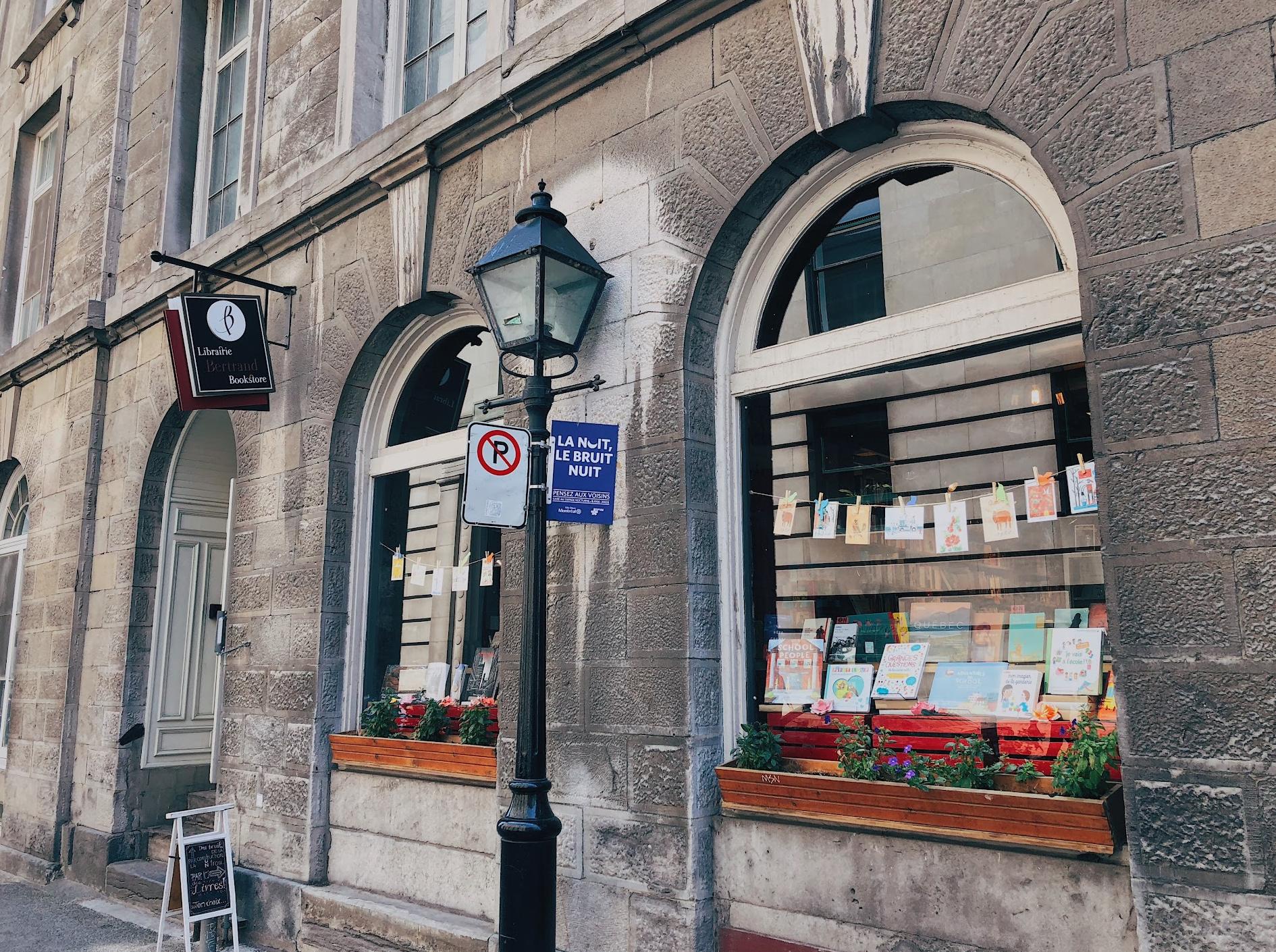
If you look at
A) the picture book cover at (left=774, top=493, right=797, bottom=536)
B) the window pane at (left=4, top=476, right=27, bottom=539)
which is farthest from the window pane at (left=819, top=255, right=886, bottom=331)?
the window pane at (left=4, top=476, right=27, bottom=539)

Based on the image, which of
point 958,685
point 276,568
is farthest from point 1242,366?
point 276,568

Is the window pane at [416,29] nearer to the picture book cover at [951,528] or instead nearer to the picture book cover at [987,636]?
the picture book cover at [951,528]

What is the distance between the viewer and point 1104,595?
167 inches

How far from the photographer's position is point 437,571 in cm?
722

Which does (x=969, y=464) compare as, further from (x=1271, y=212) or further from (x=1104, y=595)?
(x=1271, y=212)

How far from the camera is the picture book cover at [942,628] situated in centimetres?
471

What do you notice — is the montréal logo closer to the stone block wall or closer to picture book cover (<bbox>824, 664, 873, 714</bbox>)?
the stone block wall

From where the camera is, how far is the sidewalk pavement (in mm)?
7473

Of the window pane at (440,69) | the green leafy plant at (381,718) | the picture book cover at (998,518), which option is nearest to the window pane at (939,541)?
the picture book cover at (998,518)

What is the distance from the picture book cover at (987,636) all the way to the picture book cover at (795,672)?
0.76 meters

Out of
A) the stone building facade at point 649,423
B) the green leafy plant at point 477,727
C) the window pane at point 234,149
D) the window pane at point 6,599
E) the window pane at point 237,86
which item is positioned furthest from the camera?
the window pane at point 6,599

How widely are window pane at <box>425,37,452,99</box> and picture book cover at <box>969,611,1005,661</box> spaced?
218 inches

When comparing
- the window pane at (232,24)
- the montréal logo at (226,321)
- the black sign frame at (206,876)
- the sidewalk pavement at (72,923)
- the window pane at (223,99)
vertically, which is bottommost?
the sidewalk pavement at (72,923)

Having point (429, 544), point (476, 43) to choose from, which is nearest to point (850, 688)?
point (429, 544)
